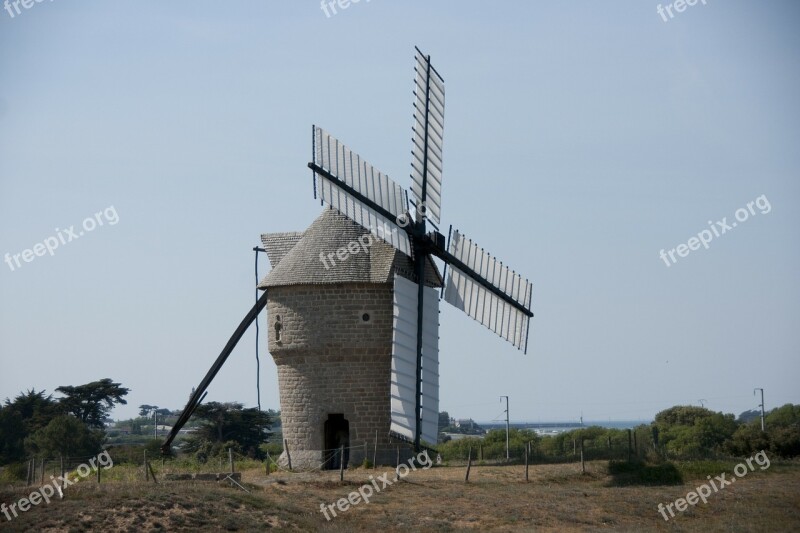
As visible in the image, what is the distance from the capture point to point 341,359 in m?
33.0

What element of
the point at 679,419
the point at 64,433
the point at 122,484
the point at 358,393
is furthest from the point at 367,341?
the point at 679,419

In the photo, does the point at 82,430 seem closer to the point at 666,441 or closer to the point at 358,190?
the point at 358,190

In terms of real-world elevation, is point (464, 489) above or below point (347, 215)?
below

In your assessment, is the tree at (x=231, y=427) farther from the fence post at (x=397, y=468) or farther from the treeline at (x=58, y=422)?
the fence post at (x=397, y=468)

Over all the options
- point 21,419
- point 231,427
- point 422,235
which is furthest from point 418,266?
point 21,419

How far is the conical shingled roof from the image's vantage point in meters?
33.0

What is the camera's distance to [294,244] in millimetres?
35906

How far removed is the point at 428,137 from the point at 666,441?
117 ft

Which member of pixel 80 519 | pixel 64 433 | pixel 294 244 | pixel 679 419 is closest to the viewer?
pixel 80 519

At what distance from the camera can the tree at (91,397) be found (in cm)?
5656

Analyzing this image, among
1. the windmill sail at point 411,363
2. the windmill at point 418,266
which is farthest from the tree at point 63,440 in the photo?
the windmill sail at point 411,363

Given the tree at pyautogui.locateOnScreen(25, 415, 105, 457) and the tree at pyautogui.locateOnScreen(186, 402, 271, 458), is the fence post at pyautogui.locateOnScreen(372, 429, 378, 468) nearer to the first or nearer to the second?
the tree at pyautogui.locateOnScreen(186, 402, 271, 458)

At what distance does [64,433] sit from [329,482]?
71.9 ft

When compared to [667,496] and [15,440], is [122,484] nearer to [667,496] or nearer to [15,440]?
[667,496]
